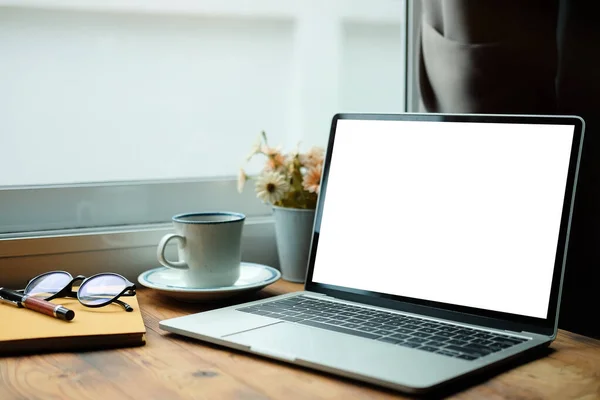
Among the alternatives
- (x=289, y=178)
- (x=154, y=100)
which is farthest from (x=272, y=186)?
(x=154, y=100)

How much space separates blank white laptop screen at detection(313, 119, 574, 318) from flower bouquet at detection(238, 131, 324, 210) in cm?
12

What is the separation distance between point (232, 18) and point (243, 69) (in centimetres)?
10

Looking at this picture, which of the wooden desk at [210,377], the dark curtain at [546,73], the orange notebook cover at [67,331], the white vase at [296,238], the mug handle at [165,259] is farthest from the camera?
the white vase at [296,238]

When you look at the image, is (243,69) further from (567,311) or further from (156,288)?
(567,311)

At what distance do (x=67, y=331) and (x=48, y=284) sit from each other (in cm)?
22

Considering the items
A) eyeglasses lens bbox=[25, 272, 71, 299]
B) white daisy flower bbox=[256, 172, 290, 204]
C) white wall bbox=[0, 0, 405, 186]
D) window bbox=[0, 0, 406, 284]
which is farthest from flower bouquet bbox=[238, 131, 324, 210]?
eyeglasses lens bbox=[25, 272, 71, 299]

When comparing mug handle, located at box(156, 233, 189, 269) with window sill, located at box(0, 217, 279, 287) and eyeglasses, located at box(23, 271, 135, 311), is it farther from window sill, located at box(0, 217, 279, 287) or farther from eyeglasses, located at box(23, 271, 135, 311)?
window sill, located at box(0, 217, 279, 287)

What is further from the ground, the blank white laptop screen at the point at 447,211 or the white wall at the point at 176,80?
the white wall at the point at 176,80

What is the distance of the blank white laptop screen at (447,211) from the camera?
908mm

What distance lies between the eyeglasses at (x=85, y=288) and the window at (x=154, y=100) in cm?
11

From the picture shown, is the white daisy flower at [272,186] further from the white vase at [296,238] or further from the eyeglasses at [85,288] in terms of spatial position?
the eyeglasses at [85,288]

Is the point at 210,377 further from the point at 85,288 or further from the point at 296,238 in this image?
the point at 296,238

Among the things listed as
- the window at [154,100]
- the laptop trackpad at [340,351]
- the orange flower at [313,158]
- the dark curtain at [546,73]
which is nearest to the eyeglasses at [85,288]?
the window at [154,100]

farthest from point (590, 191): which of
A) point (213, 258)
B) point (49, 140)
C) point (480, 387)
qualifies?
point (49, 140)
